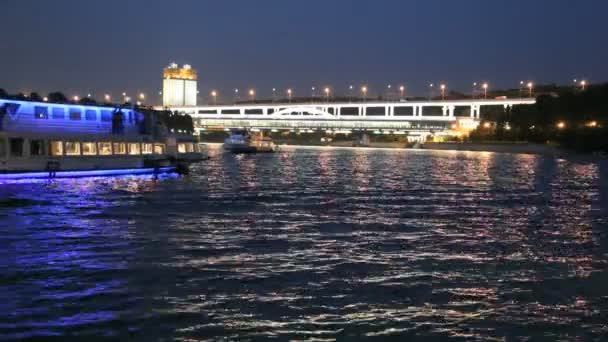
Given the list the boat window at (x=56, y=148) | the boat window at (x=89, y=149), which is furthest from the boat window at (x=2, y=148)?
the boat window at (x=89, y=149)

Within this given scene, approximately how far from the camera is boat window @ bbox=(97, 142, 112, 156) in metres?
45.2

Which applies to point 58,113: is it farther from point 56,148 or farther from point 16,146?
point 16,146

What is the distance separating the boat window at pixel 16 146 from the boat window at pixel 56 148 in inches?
87.3

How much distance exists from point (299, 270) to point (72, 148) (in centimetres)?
3248

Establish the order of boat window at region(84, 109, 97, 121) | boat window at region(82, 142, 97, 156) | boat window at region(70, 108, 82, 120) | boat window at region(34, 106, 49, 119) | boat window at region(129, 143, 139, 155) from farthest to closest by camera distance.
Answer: boat window at region(129, 143, 139, 155) → boat window at region(84, 109, 97, 121) → boat window at region(70, 108, 82, 120) → boat window at region(82, 142, 97, 156) → boat window at region(34, 106, 49, 119)

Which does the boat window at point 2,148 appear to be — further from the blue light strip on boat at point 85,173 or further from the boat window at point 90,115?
the boat window at point 90,115

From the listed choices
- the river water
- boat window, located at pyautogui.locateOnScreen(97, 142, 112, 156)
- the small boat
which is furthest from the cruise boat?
the small boat

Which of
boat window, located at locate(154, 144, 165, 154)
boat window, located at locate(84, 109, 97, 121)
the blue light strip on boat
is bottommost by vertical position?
the blue light strip on boat

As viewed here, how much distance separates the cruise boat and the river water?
12146 mm

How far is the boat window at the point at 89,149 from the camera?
4391 centimetres

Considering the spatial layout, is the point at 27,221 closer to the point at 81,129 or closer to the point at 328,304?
the point at 328,304

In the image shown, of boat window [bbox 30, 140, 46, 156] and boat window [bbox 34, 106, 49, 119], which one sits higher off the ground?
boat window [bbox 34, 106, 49, 119]

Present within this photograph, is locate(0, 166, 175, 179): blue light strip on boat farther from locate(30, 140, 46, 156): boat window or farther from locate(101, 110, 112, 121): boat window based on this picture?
locate(101, 110, 112, 121): boat window

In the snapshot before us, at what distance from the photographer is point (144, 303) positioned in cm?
A: 1155
